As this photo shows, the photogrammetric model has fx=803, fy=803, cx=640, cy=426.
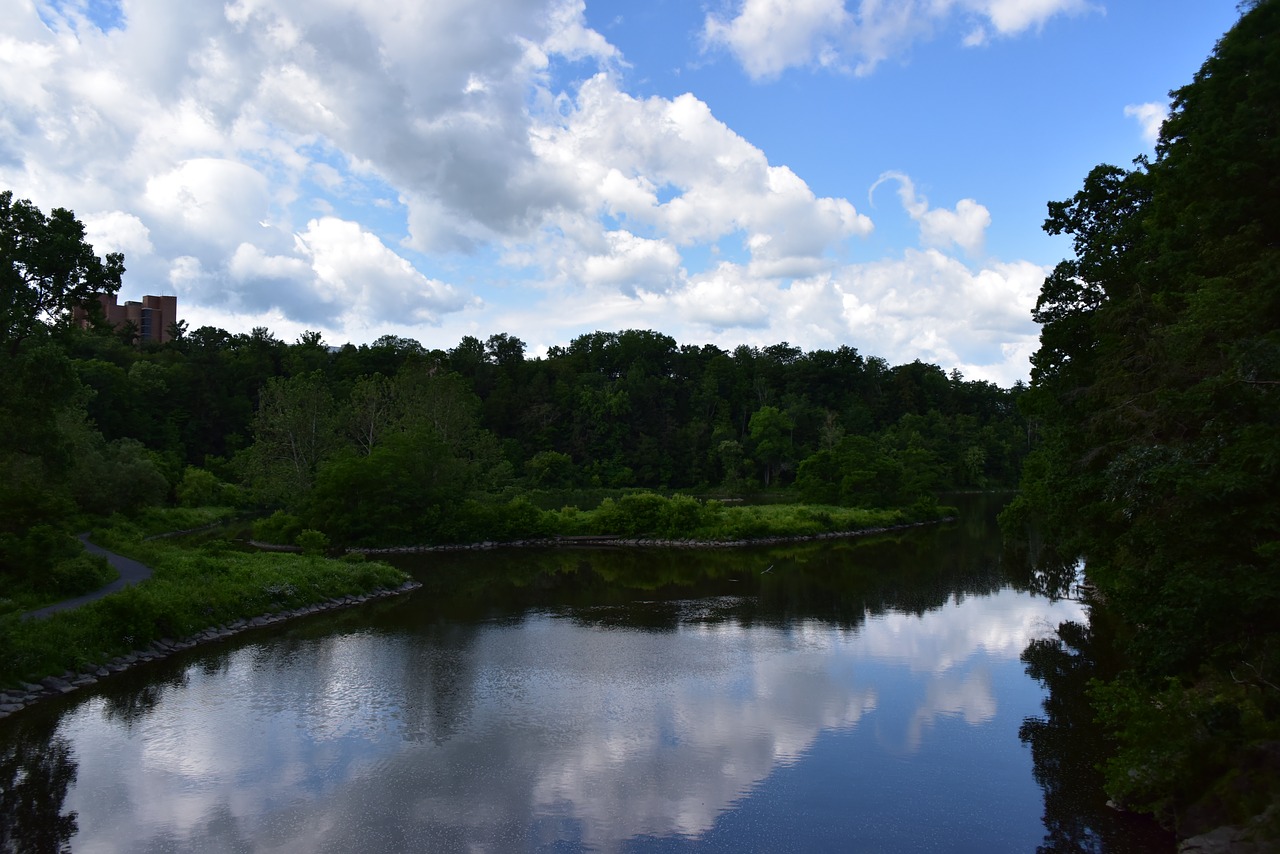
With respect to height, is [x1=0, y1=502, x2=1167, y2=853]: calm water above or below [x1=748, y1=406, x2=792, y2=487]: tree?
below

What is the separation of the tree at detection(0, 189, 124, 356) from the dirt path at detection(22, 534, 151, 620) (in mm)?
6763

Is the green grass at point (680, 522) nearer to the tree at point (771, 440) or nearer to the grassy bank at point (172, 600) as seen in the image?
the grassy bank at point (172, 600)

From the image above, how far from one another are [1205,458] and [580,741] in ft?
39.1

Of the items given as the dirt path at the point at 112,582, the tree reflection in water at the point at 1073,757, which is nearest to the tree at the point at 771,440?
the tree reflection in water at the point at 1073,757

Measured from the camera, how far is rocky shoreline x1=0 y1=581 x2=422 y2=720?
17484mm

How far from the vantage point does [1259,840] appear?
9711 mm

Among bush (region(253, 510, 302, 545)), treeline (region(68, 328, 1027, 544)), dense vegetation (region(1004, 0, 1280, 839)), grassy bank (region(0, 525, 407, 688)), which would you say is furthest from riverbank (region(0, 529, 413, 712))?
dense vegetation (region(1004, 0, 1280, 839))

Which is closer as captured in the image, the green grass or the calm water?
the calm water

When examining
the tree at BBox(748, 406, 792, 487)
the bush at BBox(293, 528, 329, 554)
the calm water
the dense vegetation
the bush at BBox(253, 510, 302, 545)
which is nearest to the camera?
the dense vegetation

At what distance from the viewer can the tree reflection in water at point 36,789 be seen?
12.0 meters

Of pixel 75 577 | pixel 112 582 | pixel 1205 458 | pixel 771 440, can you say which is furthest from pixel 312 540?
pixel 771 440

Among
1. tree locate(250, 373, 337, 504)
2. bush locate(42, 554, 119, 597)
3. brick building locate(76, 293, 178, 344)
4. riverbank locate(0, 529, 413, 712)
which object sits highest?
brick building locate(76, 293, 178, 344)

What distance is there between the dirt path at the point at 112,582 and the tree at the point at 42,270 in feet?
22.2

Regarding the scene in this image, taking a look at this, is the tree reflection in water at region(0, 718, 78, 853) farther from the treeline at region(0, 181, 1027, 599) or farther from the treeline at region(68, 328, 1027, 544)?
the treeline at region(68, 328, 1027, 544)
